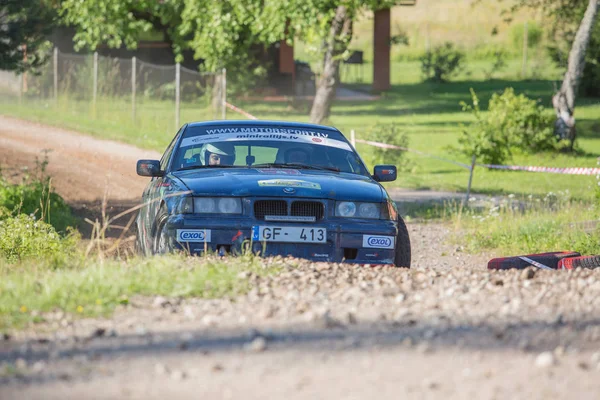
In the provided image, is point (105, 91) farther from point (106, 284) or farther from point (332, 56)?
point (106, 284)

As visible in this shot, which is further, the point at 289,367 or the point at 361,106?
the point at 361,106

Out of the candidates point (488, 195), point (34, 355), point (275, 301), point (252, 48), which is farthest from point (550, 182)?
point (252, 48)

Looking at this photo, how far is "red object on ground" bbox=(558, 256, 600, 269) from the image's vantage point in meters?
9.11

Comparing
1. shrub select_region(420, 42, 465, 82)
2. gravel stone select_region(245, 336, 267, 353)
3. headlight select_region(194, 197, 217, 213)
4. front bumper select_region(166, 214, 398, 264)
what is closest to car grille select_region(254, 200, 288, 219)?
front bumper select_region(166, 214, 398, 264)

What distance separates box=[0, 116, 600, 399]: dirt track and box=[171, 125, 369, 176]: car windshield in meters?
2.33

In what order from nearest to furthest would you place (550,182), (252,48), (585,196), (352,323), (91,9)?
(352,323), (585,196), (550,182), (91,9), (252,48)

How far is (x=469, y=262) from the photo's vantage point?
1152 centimetres

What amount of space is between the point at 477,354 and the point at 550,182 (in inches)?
667

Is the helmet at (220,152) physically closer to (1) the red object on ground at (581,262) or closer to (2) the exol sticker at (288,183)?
(2) the exol sticker at (288,183)

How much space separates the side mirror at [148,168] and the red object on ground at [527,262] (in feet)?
9.95

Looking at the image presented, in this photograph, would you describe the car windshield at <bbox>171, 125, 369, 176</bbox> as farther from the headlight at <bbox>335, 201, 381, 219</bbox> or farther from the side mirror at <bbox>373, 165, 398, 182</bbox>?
the headlight at <bbox>335, 201, 381, 219</bbox>

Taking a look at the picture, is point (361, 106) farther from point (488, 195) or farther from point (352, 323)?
point (352, 323)

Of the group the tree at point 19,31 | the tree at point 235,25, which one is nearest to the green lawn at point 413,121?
the tree at point 235,25

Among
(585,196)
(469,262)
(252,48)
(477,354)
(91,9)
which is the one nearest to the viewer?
(477,354)
